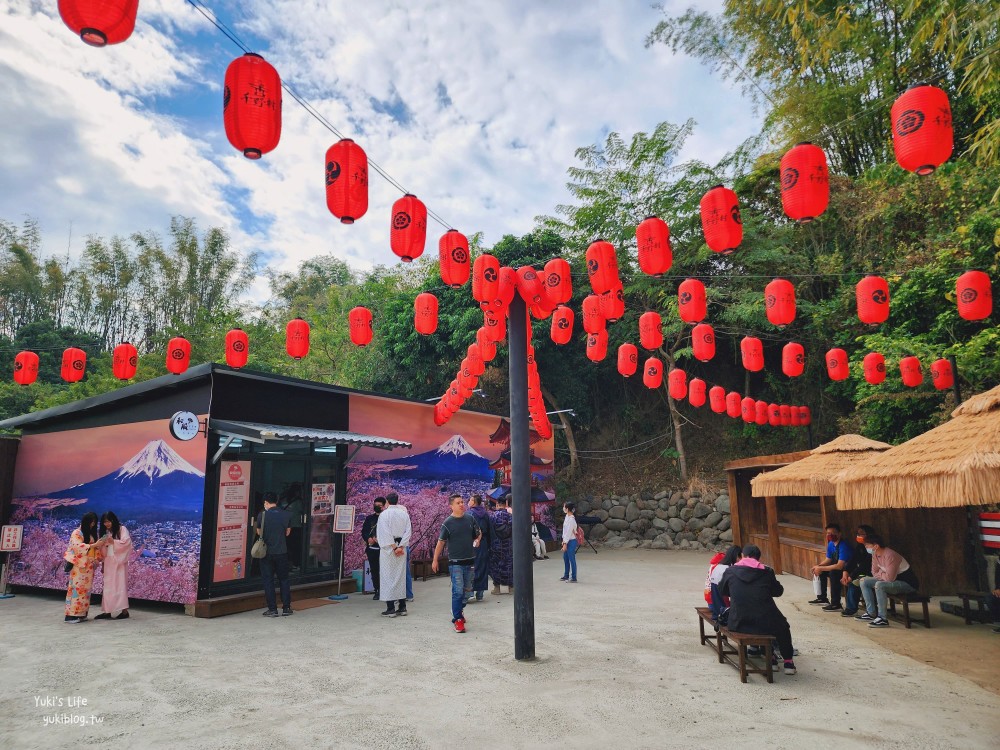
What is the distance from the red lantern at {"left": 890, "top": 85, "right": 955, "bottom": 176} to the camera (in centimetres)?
491

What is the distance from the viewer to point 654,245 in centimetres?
727

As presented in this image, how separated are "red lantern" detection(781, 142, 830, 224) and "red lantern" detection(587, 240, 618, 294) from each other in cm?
247

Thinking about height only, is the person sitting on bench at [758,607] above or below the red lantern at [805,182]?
below

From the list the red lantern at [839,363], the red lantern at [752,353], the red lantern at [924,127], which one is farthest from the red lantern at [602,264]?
the red lantern at [839,363]

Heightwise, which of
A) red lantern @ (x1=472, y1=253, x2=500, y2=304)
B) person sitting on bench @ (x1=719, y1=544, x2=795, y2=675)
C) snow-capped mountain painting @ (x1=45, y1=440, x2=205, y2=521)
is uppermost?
red lantern @ (x1=472, y1=253, x2=500, y2=304)

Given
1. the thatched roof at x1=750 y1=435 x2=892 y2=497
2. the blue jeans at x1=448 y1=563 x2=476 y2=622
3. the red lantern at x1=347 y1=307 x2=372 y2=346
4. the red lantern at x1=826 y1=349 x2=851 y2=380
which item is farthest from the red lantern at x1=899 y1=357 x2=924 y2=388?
the red lantern at x1=347 y1=307 x2=372 y2=346

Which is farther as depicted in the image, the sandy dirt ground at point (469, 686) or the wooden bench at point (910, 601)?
the wooden bench at point (910, 601)

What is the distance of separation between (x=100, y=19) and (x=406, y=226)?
11.4ft

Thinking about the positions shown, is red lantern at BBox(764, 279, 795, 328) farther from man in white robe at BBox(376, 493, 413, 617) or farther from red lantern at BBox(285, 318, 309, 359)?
red lantern at BBox(285, 318, 309, 359)

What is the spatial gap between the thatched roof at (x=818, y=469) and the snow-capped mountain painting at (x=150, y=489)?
931 cm

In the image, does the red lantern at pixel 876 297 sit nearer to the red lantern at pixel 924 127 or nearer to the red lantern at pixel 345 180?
the red lantern at pixel 924 127

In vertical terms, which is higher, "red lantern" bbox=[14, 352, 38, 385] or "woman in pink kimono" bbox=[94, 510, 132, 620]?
"red lantern" bbox=[14, 352, 38, 385]

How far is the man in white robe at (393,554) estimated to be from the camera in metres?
8.32

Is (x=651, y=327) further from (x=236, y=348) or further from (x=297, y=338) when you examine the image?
(x=236, y=348)
